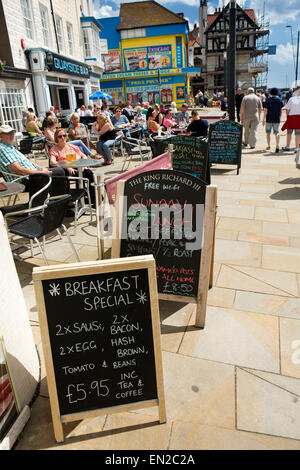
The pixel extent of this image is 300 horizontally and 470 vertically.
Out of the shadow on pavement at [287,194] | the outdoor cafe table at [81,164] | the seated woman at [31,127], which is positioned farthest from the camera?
the seated woman at [31,127]

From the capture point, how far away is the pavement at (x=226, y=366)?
2036 mm

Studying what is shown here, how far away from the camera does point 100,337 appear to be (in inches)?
77.8

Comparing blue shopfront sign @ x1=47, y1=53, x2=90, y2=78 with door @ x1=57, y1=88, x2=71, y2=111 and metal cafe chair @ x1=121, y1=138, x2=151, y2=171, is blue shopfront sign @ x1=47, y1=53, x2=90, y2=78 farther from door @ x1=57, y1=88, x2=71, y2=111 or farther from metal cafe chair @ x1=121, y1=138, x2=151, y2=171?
metal cafe chair @ x1=121, y1=138, x2=151, y2=171

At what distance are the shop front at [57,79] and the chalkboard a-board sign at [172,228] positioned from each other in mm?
13939

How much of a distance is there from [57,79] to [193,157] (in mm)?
14298

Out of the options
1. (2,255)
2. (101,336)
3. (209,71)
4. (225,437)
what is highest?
(209,71)

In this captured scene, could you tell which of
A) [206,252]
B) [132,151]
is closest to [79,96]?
[132,151]

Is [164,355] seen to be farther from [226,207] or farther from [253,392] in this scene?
[226,207]

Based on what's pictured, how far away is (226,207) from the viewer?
6.03m

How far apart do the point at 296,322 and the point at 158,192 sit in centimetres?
166

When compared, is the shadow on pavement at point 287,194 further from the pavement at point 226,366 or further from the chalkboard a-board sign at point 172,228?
the chalkboard a-board sign at point 172,228

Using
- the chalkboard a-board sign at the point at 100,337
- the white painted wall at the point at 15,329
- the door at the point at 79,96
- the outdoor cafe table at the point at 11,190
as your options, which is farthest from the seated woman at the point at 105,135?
the door at the point at 79,96
